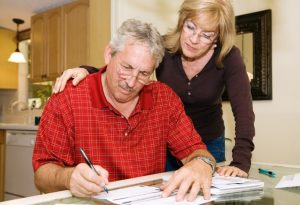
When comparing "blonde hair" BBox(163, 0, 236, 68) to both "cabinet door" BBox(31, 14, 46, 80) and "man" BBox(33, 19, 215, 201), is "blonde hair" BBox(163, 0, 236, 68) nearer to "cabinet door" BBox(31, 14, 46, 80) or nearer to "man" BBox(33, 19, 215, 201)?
"man" BBox(33, 19, 215, 201)

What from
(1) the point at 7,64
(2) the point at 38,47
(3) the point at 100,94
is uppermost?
(2) the point at 38,47

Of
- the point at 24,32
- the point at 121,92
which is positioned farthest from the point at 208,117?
the point at 24,32

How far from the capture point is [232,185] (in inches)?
39.4

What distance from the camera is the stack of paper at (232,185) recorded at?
96 cm

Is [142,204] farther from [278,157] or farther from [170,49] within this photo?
[278,157]

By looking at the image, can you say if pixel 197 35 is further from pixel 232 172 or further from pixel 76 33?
pixel 76 33

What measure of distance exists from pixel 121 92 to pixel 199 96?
Answer: 0.46m

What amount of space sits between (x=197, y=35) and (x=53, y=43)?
9.86ft

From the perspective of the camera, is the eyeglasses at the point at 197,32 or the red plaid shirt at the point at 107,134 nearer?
the red plaid shirt at the point at 107,134

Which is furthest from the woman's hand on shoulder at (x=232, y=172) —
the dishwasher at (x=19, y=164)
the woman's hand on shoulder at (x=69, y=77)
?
the dishwasher at (x=19, y=164)

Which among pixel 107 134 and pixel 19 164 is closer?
pixel 107 134

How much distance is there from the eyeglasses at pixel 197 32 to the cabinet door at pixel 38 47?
10.3ft

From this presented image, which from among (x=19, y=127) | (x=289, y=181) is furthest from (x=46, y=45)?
(x=289, y=181)

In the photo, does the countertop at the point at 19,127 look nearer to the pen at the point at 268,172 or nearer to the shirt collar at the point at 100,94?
the shirt collar at the point at 100,94
